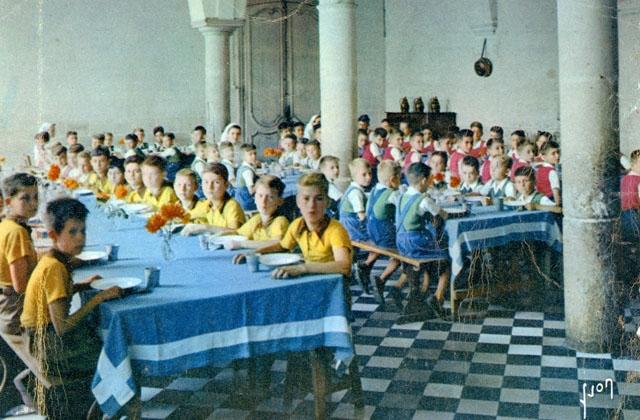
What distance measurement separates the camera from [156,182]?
23.6 ft

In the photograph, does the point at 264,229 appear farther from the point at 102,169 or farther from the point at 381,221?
the point at 102,169

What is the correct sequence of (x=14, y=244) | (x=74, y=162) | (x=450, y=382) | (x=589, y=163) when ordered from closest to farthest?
(x=14, y=244), (x=450, y=382), (x=589, y=163), (x=74, y=162)

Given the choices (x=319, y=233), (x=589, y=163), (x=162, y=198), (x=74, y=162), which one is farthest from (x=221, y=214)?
(x=74, y=162)

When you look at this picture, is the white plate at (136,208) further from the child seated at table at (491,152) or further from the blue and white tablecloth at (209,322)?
the child seated at table at (491,152)

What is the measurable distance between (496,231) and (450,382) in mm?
1992

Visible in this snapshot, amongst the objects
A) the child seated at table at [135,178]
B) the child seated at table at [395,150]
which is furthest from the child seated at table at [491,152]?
the child seated at table at [135,178]

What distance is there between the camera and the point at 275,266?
464 cm

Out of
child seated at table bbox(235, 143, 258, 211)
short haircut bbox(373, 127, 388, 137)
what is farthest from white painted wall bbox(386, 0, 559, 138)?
child seated at table bbox(235, 143, 258, 211)

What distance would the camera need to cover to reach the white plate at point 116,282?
4.16m

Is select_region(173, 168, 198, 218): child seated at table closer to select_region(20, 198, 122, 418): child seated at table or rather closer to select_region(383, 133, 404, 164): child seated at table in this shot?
select_region(20, 198, 122, 418): child seated at table

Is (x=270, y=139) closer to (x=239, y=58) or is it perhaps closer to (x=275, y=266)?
(x=239, y=58)

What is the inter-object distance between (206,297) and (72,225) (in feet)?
2.44

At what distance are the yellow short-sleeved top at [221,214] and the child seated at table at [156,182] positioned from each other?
2.69 ft

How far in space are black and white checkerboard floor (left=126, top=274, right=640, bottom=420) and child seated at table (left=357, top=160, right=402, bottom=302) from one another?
2.92 feet
